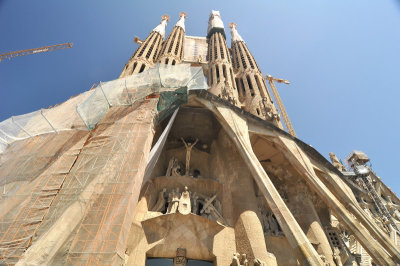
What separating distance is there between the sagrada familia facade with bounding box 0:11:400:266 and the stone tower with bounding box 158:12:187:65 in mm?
9708

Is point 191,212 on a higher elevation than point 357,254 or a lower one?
higher

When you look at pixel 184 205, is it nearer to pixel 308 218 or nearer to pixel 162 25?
pixel 308 218

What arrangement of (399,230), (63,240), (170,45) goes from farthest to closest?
1. (170,45)
2. (399,230)
3. (63,240)

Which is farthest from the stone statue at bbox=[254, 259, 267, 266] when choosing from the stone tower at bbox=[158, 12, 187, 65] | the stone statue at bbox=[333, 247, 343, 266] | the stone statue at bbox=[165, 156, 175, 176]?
the stone tower at bbox=[158, 12, 187, 65]

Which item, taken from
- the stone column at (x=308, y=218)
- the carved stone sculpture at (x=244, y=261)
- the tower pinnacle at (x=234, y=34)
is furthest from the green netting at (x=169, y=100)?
the tower pinnacle at (x=234, y=34)

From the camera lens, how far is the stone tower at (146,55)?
16461mm

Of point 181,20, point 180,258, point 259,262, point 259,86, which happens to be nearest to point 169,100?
point 180,258

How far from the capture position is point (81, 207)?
5.04 meters

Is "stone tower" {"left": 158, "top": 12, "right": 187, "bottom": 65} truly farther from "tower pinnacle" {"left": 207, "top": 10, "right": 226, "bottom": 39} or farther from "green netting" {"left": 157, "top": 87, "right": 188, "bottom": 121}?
"green netting" {"left": 157, "top": 87, "right": 188, "bottom": 121}

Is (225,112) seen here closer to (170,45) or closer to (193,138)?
(193,138)

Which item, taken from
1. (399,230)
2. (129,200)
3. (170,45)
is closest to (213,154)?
(129,200)

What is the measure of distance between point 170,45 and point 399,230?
23.8 m

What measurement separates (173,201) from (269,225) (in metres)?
4.27

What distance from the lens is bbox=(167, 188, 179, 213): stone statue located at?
828 cm
